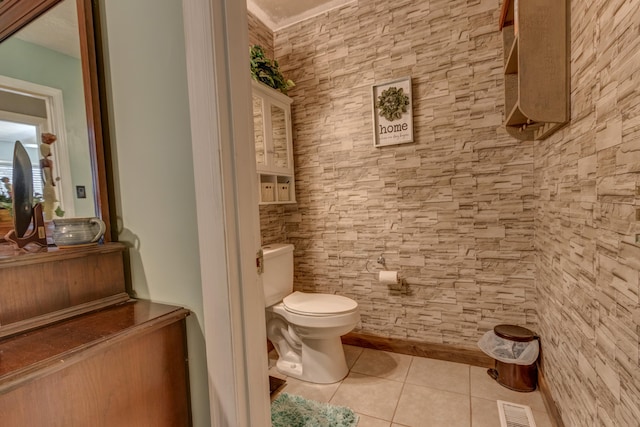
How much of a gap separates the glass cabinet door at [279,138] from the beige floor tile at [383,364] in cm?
148

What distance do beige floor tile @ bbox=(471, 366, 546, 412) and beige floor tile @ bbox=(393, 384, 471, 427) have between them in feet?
0.37

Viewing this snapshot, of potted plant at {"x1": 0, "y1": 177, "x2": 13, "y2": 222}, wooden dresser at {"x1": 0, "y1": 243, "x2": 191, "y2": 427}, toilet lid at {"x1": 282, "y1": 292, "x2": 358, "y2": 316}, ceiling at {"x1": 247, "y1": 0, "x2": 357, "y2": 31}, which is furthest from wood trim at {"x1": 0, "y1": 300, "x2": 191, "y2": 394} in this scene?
ceiling at {"x1": 247, "y1": 0, "x2": 357, "y2": 31}

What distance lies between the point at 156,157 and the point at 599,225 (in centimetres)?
135

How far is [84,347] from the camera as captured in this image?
22.3 inches

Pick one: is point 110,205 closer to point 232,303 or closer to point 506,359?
point 232,303

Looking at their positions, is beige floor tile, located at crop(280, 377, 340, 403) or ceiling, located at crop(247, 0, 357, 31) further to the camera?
ceiling, located at crop(247, 0, 357, 31)

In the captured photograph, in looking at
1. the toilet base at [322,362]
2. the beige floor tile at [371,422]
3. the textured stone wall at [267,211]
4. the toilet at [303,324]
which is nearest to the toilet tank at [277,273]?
the toilet at [303,324]

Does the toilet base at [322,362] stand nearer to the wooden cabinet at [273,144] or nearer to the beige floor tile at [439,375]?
the beige floor tile at [439,375]

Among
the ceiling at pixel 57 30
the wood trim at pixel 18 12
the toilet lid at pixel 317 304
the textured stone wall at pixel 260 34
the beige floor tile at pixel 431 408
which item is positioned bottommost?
the beige floor tile at pixel 431 408

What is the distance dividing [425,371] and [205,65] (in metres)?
1.98

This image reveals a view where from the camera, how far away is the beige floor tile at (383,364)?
1.77m

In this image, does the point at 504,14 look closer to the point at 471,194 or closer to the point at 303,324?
the point at 471,194

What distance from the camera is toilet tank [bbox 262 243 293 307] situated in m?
1.81

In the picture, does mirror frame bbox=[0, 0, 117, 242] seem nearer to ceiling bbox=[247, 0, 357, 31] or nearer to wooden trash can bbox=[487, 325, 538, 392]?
ceiling bbox=[247, 0, 357, 31]
